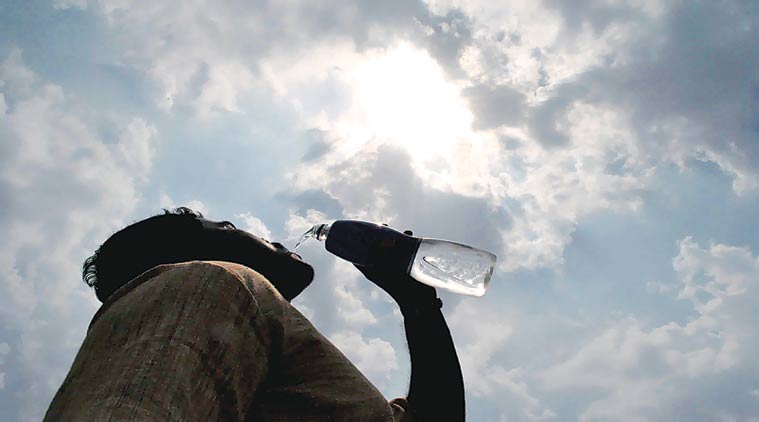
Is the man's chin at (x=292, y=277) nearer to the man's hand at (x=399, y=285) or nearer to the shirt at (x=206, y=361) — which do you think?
the man's hand at (x=399, y=285)

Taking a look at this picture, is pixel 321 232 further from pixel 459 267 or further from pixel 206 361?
pixel 206 361

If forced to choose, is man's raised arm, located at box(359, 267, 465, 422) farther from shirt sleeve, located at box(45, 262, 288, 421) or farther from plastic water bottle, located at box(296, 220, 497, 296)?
shirt sleeve, located at box(45, 262, 288, 421)

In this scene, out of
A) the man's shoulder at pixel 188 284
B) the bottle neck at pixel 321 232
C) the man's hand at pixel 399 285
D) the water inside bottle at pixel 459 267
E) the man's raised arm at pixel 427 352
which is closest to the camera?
the man's shoulder at pixel 188 284

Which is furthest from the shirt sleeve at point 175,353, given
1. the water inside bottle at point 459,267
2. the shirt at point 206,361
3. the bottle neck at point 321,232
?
the bottle neck at point 321,232

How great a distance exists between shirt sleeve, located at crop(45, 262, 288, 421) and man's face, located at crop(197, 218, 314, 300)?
112 cm

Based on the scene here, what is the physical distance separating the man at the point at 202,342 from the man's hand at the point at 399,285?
1.86 ft

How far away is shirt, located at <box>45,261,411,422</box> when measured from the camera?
1557 mm

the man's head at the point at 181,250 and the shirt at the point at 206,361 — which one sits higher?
the man's head at the point at 181,250

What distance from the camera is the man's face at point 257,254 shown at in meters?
3.21

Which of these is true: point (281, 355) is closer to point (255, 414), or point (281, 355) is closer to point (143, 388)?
point (255, 414)

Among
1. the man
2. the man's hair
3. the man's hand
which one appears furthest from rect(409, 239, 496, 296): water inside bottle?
the man's hair

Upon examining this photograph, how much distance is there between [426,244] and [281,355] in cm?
187

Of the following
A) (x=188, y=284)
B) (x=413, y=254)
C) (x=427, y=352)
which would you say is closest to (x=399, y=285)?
(x=413, y=254)

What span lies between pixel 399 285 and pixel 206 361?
2332mm
